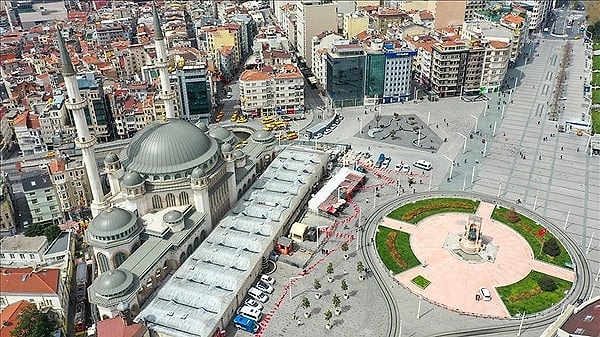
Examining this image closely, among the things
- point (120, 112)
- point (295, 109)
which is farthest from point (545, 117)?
point (120, 112)

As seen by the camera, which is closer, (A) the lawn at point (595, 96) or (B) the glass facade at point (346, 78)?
(B) the glass facade at point (346, 78)

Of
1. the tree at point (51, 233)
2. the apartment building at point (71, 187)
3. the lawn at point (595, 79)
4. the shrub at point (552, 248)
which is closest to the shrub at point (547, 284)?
the shrub at point (552, 248)

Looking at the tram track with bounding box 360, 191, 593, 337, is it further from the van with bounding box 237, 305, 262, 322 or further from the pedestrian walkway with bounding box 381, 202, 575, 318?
the van with bounding box 237, 305, 262, 322

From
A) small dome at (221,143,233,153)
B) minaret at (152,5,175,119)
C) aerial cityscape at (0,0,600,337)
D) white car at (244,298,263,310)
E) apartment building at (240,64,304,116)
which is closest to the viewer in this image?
aerial cityscape at (0,0,600,337)

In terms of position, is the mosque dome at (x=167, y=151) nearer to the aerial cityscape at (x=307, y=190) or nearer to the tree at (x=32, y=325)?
the aerial cityscape at (x=307, y=190)

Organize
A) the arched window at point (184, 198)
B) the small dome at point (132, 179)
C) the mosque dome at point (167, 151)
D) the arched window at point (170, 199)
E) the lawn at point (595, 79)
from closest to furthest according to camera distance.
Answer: the small dome at point (132, 179) → the mosque dome at point (167, 151) → the arched window at point (170, 199) → the arched window at point (184, 198) → the lawn at point (595, 79)

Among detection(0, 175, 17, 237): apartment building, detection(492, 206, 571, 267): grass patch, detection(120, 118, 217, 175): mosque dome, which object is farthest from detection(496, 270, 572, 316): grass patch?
detection(0, 175, 17, 237): apartment building

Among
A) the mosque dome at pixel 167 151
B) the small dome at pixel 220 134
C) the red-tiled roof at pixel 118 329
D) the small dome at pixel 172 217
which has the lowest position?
the red-tiled roof at pixel 118 329
